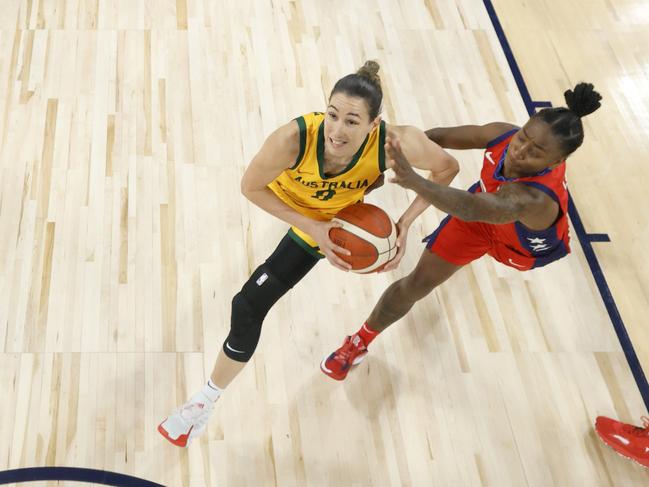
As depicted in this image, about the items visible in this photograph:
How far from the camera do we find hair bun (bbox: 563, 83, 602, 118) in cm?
263

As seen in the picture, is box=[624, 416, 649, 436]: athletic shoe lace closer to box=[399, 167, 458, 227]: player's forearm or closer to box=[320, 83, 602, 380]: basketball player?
box=[320, 83, 602, 380]: basketball player

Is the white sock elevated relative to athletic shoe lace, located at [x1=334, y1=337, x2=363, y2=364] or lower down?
elevated

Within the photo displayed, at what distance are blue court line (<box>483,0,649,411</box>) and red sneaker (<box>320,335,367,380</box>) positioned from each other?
1.31 metres

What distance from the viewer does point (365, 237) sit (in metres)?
2.82

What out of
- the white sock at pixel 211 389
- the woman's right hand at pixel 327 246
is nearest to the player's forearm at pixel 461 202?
the woman's right hand at pixel 327 246

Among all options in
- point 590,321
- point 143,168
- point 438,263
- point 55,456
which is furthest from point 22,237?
point 590,321

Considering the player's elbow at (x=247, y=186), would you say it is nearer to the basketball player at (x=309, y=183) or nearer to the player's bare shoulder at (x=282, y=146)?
the basketball player at (x=309, y=183)

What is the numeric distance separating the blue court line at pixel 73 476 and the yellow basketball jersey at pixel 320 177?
46.8 inches

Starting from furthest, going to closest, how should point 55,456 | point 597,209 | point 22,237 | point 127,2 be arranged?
point 127,2 < point 597,209 < point 22,237 < point 55,456

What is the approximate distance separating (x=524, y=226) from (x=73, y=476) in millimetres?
1895

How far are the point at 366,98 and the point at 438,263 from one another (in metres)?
0.85

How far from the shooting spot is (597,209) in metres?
4.35

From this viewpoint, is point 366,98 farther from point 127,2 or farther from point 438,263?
point 127,2

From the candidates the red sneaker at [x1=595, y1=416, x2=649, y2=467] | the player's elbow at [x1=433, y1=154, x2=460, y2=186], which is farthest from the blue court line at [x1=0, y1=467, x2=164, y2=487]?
the red sneaker at [x1=595, y1=416, x2=649, y2=467]
